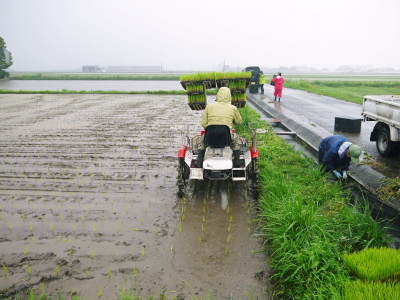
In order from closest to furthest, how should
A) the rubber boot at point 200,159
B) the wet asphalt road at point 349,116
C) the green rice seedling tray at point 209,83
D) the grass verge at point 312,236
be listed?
the grass verge at point 312,236 < the rubber boot at point 200,159 < the green rice seedling tray at point 209,83 < the wet asphalt road at point 349,116

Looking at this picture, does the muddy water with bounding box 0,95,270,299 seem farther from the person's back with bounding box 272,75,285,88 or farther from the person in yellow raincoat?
the person's back with bounding box 272,75,285,88

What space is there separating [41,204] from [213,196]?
3.13m

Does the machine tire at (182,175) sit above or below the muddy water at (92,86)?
below

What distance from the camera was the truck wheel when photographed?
7094 mm

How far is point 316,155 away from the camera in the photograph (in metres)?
8.03

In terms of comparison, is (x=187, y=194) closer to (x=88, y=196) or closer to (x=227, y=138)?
(x=227, y=138)

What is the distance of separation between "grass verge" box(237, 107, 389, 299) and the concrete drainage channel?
499 mm

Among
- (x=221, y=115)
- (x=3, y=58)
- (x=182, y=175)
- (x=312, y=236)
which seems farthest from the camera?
(x=3, y=58)

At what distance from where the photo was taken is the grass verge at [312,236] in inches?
118

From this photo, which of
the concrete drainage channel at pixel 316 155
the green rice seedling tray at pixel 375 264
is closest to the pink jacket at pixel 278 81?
the concrete drainage channel at pixel 316 155

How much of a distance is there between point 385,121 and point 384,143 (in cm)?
63

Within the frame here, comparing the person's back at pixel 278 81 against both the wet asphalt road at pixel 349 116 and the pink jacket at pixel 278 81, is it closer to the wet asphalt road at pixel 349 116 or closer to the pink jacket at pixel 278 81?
the pink jacket at pixel 278 81

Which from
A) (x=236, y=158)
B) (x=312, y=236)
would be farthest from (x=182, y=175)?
(x=312, y=236)

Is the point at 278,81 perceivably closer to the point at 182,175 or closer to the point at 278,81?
the point at 278,81
